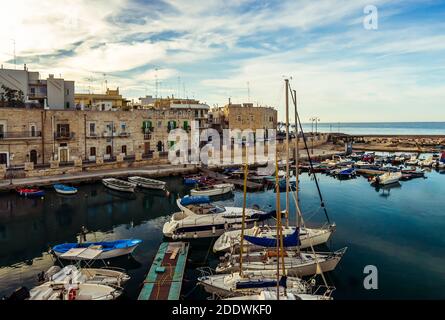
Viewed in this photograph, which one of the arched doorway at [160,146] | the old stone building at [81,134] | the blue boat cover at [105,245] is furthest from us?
the arched doorway at [160,146]

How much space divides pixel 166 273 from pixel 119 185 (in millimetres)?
22560

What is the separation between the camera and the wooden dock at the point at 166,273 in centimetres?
1568

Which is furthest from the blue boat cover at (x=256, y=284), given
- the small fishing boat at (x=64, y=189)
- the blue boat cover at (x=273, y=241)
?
the small fishing boat at (x=64, y=189)

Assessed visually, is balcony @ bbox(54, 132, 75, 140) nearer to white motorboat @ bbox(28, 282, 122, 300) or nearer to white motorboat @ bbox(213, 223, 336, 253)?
white motorboat @ bbox(213, 223, 336, 253)

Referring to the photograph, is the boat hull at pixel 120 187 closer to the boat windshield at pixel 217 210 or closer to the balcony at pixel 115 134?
the balcony at pixel 115 134

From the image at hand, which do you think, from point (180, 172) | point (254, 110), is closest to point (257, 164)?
point (180, 172)

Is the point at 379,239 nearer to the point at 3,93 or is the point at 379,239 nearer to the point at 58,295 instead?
the point at 58,295

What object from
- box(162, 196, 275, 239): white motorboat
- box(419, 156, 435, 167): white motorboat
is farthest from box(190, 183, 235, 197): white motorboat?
box(419, 156, 435, 167): white motorboat

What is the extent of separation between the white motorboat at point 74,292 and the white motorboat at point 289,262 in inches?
209

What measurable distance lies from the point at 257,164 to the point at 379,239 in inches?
1291

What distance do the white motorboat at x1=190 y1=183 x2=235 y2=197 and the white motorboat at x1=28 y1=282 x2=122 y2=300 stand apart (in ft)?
69.0

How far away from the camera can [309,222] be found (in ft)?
90.9

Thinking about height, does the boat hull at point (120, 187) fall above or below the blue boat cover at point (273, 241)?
above

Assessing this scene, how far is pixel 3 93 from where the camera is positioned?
46438 mm
